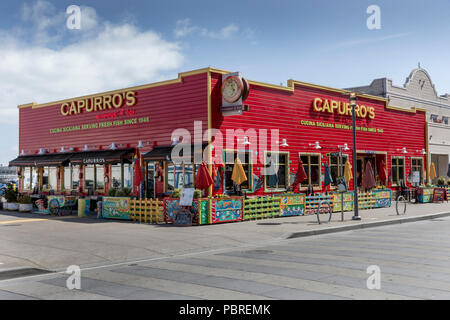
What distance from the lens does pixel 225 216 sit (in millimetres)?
18328

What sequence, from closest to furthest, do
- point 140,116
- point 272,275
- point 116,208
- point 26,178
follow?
point 272,275, point 116,208, point 140,116, point 26,178

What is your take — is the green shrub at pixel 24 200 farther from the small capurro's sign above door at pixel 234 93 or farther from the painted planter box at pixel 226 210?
the painted planter box at pixel 226 210

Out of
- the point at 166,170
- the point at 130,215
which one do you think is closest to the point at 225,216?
the point at 130,215

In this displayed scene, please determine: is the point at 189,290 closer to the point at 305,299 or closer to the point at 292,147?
the point at 305,299

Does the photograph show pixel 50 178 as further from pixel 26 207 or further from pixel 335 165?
pixel 335 165

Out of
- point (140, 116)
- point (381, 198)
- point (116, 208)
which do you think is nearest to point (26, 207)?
point (116, 208)

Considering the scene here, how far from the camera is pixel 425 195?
28438 mm

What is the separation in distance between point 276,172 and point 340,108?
23.3 ft

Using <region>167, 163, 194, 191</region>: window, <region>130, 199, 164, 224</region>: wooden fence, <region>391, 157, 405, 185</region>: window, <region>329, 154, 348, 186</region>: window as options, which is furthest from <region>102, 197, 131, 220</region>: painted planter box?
<region>391, 157, 405, 185</region>: window

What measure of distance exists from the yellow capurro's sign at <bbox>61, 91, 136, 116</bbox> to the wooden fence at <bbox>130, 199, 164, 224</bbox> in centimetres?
716

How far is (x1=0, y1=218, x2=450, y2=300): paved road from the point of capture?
721 centimetres

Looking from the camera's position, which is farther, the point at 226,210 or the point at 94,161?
the point at 94,161

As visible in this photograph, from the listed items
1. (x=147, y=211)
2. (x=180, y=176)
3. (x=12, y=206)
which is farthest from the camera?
(x=12, y=206)
